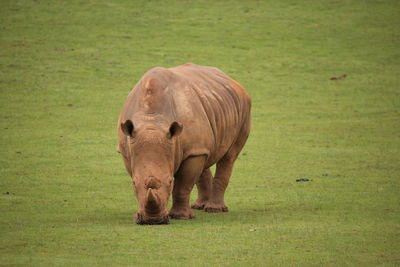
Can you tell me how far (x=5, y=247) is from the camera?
9.91m

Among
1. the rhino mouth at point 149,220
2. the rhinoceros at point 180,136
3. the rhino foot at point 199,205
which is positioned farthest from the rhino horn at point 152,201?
the rhino foot at point 199,205

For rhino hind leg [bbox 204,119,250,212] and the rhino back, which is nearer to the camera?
the rhino back

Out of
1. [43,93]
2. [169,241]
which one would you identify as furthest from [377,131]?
[169,241]

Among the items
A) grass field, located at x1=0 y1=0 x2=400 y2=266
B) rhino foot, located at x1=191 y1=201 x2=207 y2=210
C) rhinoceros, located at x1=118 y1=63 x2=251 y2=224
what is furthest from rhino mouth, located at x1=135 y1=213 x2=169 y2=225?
rhino foot, located at x1=191 y1=201 x2=207 y2=210

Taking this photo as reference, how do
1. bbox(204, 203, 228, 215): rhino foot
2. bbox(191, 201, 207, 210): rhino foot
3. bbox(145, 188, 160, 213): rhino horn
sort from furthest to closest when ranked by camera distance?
bbox(191, 201, 207, 210): rhino foot, bbox(204, 203, 228, 215): rhino foot, bbox(145, 188, 160, 213): rhino horn

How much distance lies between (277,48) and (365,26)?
14.7 ft

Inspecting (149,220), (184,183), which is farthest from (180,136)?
(149,220)

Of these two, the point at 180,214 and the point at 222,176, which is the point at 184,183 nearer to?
the point at 180,214

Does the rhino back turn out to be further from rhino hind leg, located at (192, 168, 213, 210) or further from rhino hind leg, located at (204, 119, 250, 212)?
rhino hind leg, located at (192, 168, 213, 210)

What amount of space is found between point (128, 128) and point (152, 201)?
913 millimetres

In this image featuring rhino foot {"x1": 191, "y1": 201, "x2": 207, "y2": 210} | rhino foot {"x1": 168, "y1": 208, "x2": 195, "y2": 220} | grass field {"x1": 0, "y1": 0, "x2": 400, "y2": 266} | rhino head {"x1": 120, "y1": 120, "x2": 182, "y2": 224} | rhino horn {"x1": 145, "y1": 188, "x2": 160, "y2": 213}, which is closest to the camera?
grass field {"x1": 0, "y1": 0, "x2": 400, "y2": 266}

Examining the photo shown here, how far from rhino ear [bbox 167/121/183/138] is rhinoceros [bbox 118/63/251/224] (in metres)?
0.01

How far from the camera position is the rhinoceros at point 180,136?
11.1 meters

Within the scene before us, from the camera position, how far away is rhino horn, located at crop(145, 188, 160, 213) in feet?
35.7
